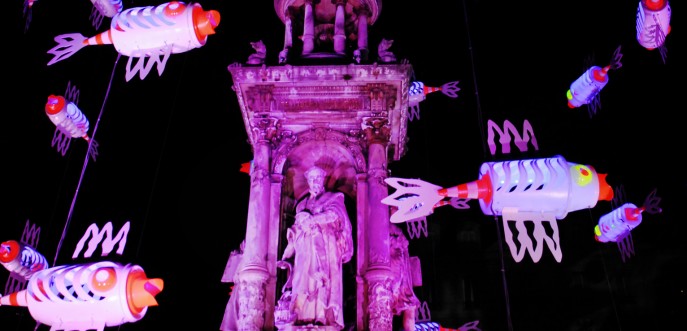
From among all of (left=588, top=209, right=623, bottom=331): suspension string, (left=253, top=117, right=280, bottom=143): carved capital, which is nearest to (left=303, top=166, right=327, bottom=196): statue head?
(left=253, top=117, right=280, bottom=143): carved capital

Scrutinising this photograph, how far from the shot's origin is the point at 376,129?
47.0 feet

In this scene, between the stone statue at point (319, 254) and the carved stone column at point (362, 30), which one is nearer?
the stone statue at point (319, 254)

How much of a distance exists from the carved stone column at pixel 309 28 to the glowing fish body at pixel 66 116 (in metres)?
5.37

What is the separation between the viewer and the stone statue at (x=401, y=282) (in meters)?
12.8

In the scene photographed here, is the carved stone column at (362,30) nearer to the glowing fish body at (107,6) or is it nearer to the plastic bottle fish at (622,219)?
the glowing fish body at (107,6)

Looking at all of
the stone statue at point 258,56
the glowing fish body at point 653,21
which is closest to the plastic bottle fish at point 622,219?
the glowing fish body at point 653,21

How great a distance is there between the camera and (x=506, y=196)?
28.6ft

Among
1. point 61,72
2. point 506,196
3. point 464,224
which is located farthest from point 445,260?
point 506,196

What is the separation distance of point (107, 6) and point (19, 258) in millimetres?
4835

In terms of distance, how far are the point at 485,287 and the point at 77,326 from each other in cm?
2228

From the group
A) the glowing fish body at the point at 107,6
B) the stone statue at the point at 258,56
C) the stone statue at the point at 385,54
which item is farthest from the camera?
the stone statue at the point at 258,56

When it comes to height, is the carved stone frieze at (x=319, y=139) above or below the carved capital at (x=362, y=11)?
below

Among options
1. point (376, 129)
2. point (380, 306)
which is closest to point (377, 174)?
point (376, 129)

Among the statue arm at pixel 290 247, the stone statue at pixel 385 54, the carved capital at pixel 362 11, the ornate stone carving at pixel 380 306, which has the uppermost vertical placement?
the carved capital at pixel 362 11
